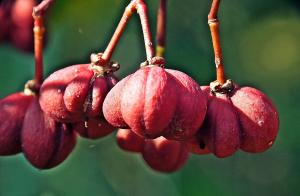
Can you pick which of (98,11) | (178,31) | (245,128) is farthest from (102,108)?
(178,31)

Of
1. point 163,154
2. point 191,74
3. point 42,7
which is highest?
point 42,7

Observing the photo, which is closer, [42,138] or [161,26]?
[42,138]

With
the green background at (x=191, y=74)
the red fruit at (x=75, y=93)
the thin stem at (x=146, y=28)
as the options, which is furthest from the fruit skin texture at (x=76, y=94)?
the green background at (x=191, y=74)

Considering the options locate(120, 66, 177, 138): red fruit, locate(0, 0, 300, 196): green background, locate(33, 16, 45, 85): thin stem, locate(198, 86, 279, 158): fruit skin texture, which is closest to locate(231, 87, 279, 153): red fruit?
locate(198, 86, 279, 158): fruit skin texture

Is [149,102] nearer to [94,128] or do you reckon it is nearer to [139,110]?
[139,110]

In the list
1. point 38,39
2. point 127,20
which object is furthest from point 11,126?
point 127,20

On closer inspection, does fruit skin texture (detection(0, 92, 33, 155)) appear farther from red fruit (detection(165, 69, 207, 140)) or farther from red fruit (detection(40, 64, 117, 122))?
red fruit (detection(165, 69, 207, 140))
